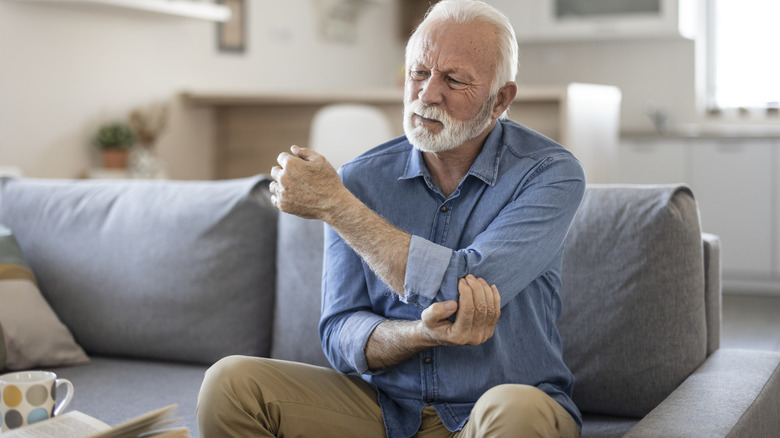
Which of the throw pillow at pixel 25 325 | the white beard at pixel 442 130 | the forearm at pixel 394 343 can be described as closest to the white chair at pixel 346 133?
the throw pillow at pixel 25 325

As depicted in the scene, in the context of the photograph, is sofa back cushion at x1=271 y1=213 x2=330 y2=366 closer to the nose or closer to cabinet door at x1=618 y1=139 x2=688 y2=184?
the nose

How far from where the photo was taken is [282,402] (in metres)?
1.44

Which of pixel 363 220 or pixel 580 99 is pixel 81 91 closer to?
pixel 580 99

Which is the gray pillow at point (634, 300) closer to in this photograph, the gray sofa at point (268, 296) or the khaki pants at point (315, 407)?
the gray sofa at point (268, 296)

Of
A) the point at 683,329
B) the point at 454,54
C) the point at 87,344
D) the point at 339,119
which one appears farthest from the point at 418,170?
the point at 339,119

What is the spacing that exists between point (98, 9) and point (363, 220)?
10.5 feet

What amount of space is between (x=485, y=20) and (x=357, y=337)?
0.58 metres

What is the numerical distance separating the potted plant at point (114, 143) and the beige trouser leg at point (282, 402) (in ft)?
9.40

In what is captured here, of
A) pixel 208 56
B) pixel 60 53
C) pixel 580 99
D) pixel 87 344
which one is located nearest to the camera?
pixel 87 344

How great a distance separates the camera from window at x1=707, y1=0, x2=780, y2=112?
19.9 feet

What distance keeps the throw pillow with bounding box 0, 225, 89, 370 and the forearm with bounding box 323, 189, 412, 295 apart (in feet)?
3.33

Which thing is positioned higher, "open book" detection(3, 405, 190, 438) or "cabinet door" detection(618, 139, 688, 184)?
"cabinet door" detection(618, 139, 688, 184)

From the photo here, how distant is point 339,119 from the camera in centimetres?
434

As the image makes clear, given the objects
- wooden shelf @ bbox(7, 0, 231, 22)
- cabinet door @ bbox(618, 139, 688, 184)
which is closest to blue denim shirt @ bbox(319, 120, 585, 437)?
wooden shelf @ bbox(7, 0, 231, 22)
